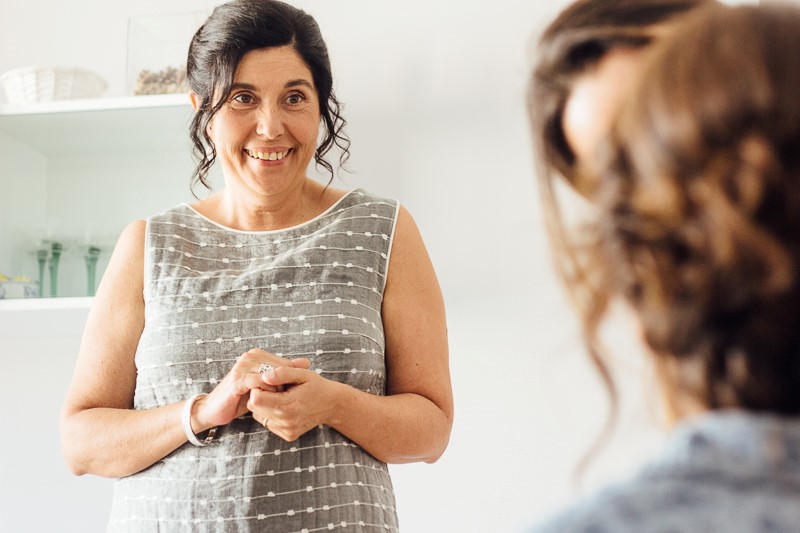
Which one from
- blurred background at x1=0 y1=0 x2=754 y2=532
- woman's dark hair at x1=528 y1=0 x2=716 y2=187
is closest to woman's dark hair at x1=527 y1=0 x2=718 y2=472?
woman's dark hair at x1=528 y1=0 x2=716 y2=187

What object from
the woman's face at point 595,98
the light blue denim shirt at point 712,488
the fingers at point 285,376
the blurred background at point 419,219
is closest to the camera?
the light blue denim shirt at point 712,488

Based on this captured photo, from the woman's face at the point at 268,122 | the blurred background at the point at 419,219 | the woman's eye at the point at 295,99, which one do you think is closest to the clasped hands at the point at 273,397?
the woman's face at the point at 268,122

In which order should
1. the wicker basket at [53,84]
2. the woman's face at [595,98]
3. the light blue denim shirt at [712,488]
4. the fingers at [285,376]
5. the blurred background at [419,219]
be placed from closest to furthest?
1. the light blue denim shirt at [712,488]
2. the woman's face at [595,98]
3. the fingers at [285,376]
4. the blurred background at [419,219]
5. the wicker basket at [53,84]

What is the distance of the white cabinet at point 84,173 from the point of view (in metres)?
2.17

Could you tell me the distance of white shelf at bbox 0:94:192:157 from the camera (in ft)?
7.02

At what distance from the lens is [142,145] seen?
221 centimetres

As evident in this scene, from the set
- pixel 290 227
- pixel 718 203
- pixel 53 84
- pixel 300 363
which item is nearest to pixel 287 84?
pixel 290 227

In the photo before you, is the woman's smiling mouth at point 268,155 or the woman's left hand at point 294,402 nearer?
the woman's left hand at point 294,402

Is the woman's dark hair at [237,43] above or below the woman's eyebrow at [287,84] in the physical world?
above

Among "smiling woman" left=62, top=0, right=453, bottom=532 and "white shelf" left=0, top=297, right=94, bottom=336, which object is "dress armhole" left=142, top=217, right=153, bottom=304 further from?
"white shelf" left=0, top=297, right=94, bottom=336

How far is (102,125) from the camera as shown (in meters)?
2.21

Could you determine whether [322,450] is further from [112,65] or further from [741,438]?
[112,65]

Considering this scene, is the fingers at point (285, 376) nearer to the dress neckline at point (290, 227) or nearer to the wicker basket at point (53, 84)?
the dress neckline at point (290, 227)

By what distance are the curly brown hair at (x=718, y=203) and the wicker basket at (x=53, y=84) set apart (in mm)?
1899
